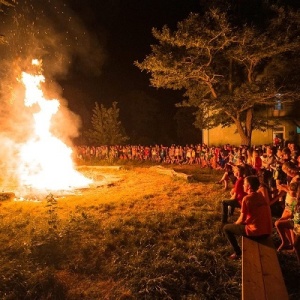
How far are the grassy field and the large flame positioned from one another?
5.26 meters

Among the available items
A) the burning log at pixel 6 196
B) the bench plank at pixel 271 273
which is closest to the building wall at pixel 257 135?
the burning log at pixel 6 196

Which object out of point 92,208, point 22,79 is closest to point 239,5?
point 22,79

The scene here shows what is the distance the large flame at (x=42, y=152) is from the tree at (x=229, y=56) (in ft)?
17.4

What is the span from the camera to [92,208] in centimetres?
1038

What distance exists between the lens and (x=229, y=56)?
18.2 m

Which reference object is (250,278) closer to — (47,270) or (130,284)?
(130,284)

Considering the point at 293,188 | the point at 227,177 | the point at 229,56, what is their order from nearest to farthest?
the point at 293,188 < the point at 227,177 < the point at 229,56

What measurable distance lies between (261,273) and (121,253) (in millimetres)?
2880

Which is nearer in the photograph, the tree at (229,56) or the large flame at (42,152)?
the large flame at (42,152)

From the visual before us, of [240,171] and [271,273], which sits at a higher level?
[240,171]

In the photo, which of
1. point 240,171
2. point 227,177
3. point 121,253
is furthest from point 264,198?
point 227,177

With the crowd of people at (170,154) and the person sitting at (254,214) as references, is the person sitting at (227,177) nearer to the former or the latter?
the crowd of people at (170,154)

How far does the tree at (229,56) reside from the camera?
54.5ft

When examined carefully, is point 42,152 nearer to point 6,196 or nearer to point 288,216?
point 6,196
